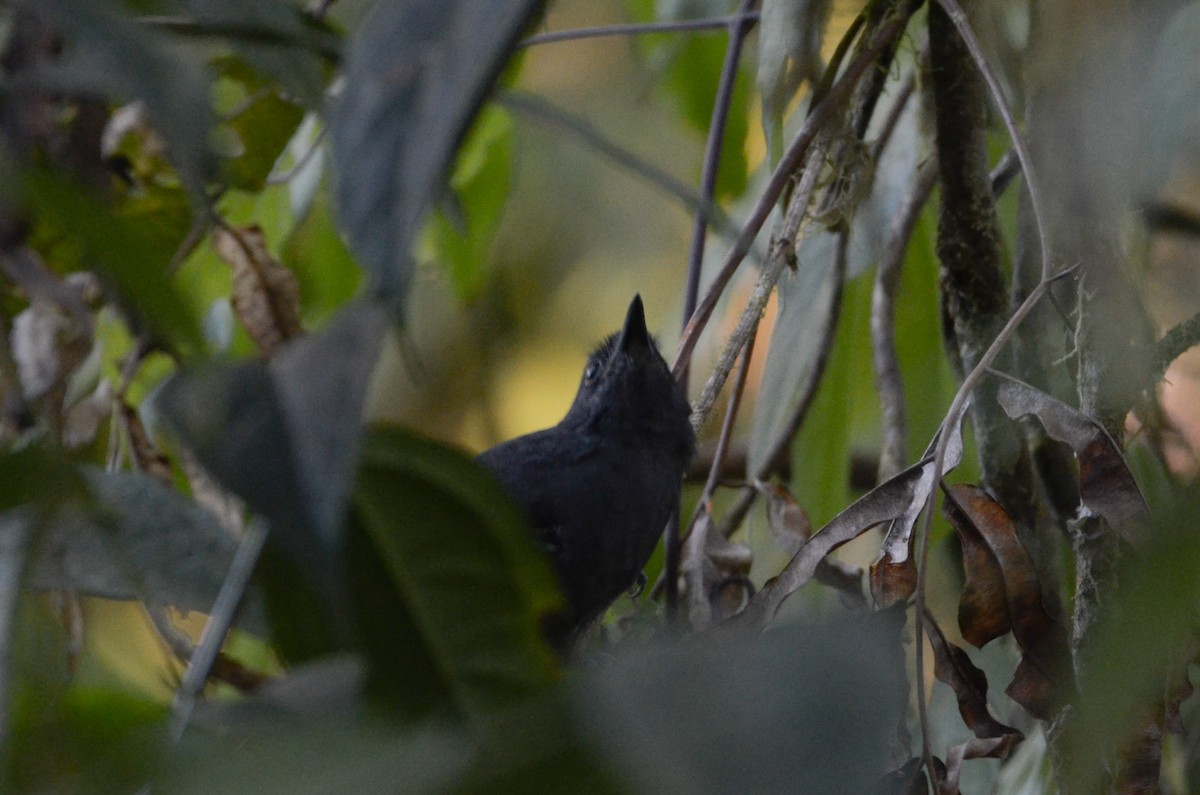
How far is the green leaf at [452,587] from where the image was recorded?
28.4 inches

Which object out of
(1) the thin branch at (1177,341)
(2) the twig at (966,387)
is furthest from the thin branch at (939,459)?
(1) the thin branch at (1177,341)

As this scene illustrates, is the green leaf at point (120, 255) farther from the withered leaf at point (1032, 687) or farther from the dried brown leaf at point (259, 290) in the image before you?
the dried brown leaf at point (259, 290)

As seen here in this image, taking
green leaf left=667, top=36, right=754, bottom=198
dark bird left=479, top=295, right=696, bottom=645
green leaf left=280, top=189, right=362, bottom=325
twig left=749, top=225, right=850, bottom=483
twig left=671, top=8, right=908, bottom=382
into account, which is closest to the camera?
twig left=671, top=8, right=908, bottom=382

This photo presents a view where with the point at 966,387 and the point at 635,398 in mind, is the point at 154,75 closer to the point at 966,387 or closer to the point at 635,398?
the point at 966,387

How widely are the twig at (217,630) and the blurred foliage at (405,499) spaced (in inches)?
0.4

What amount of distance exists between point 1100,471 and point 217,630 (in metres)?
0.84

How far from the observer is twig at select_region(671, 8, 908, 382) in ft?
4.80

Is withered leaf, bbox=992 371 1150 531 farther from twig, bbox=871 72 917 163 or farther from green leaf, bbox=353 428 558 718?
twig, bbox=871 72 917 163

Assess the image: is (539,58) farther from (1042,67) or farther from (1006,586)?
(1006,586)

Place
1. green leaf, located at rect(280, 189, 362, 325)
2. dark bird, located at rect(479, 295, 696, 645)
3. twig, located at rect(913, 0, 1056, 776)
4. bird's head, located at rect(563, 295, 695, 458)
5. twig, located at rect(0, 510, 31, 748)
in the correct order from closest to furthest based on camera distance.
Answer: twig, located at rect(0, 510, 31, 748) < twig, located at rect(913, 0, 1056, 776) < dark bird, located at rect(479, 295, 696, 645) < bird's head, located at rect(563, 295, 695, 458) < green leaf, located at rect(280, 189, 362, 325)

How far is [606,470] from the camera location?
1997mm

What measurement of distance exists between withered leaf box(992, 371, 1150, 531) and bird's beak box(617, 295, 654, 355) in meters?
1.03

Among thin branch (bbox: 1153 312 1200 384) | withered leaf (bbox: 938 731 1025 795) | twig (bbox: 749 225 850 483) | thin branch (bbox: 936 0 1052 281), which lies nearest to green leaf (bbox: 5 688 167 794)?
withered leaf (bbox: 938 731 1025 795)

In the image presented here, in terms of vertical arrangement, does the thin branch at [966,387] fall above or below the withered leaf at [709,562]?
above
